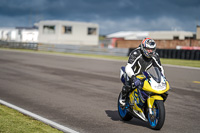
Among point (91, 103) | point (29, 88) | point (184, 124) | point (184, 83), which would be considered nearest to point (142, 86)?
point (184, 124)

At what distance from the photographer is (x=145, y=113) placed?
235 inches

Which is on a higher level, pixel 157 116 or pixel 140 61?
pixel 140 61

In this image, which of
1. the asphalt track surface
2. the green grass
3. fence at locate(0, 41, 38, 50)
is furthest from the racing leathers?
fence at locate(0, 41, 38, 50)

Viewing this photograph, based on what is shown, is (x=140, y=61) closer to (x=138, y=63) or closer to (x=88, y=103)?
(x=138, y=63)

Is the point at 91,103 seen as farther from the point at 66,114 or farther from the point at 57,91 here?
the point at 57,91

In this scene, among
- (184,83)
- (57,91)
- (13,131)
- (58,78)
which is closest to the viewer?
(13,131)

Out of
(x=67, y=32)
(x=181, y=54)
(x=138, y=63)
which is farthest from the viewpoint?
(x=67, y=32)

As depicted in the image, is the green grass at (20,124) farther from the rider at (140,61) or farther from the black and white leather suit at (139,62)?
the black and white leather suit at (139,62)

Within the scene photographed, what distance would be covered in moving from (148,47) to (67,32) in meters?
40.5

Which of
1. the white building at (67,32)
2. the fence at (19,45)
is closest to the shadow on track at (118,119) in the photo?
the fence at (19,45)

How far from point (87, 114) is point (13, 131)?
7.20 ft

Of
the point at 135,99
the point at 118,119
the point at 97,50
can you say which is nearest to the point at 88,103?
the point at 118,119

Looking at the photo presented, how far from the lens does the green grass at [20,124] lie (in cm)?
574

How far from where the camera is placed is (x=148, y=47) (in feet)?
19.2
